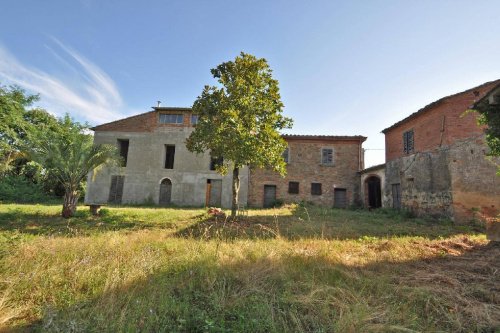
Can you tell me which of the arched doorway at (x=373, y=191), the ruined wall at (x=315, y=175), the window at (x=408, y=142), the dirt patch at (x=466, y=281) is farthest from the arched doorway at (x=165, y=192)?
the dirt patch at (x=466, y=281)

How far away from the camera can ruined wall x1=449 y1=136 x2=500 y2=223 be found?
438 inches

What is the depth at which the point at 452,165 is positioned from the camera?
11539 millimetres

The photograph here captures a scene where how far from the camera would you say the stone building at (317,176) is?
1953cm

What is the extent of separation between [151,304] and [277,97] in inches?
335

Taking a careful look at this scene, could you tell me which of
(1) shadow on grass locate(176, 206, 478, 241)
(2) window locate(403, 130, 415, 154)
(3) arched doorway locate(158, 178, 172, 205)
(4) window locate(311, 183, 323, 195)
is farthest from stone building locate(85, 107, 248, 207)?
(2) window locate(403, 130, 415, 154)

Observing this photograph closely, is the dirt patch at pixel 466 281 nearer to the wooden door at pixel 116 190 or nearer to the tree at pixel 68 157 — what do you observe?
the tree at pixel 68 157

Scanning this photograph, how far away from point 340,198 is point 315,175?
2.63m

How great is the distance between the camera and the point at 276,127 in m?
10.1

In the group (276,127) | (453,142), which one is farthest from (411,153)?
(276,127)

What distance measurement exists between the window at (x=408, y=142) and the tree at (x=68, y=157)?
15893 millimetres

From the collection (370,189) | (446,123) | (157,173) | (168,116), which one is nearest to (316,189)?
(370,189)

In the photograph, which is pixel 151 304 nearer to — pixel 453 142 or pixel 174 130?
pixel 453 142

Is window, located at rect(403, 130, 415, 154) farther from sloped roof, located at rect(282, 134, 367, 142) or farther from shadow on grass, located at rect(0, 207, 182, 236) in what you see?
shadow on grass, located at rect(0, 207, 182, 236)

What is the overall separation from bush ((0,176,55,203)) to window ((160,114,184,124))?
13048 mm
